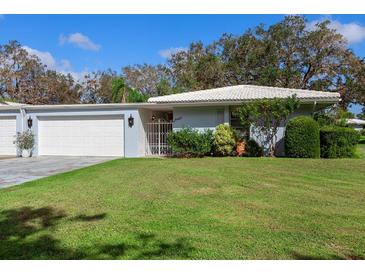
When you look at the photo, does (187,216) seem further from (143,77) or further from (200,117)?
(143,77)

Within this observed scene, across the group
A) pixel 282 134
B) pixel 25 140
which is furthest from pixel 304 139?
pixel 25 140

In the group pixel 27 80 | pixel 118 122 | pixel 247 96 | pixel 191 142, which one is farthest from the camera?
pixel 27 80

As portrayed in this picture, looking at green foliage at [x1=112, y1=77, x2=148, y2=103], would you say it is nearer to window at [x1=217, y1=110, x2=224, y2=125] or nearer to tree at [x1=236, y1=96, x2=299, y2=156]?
window at [x1=217, y1=110, x2=224, y2=125]

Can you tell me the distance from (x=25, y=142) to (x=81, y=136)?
119 inches

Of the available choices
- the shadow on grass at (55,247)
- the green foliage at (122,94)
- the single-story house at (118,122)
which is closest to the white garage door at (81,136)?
the single-story house at (118,122)

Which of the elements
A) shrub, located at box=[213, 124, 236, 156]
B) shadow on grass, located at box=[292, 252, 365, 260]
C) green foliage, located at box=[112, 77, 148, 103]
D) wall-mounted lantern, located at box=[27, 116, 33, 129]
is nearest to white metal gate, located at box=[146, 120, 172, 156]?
shrub, located at box=[213, 124, 236, 156]

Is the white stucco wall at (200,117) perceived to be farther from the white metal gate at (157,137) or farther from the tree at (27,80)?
the tree at (27,80)

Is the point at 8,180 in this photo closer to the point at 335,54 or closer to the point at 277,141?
the point at 277,141

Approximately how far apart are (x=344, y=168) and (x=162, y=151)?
404 inches

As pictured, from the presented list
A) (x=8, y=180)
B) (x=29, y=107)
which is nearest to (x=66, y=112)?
(x=29, y=107)

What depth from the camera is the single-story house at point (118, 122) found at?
17.4m

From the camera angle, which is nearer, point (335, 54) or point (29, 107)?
point (29, 107)

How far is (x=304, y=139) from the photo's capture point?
14672 mm

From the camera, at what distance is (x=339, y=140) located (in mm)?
14703
